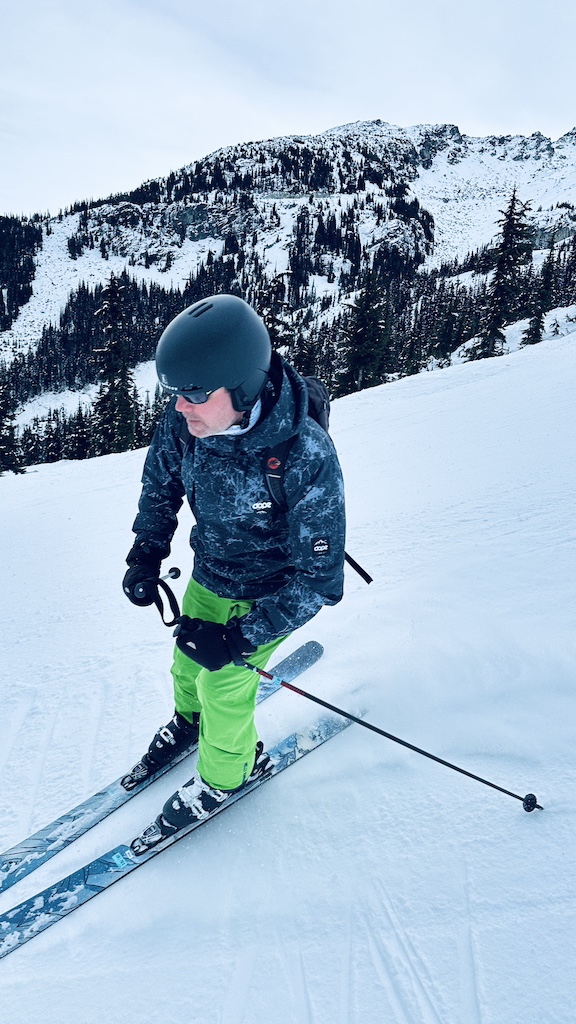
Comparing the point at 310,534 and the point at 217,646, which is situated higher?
the point at 310,534

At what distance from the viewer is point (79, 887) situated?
2.07 m

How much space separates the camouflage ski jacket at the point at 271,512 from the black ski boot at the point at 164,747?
896 millimetres

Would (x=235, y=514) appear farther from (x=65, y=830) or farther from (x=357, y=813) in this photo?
(x=65, y=830)

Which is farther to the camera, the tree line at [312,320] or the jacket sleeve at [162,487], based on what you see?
the tree line at [312,320]

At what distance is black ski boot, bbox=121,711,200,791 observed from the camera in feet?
8.39

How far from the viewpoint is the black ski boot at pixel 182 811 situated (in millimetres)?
2223

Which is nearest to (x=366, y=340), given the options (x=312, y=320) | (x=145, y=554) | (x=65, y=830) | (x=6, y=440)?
(x=6, y=440)

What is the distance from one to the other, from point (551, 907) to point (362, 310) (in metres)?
31.1

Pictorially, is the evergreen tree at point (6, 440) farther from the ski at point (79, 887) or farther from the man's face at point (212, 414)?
the man's face at point (212, 414)

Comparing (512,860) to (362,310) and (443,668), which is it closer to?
(443,668)

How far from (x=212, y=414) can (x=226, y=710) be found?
123cm

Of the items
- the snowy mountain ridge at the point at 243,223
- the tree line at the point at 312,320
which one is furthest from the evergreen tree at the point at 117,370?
the snowy mountain ridge at the point at 243,223

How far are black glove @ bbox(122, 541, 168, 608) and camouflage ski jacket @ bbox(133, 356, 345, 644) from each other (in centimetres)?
33

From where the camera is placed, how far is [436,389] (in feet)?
43.4
